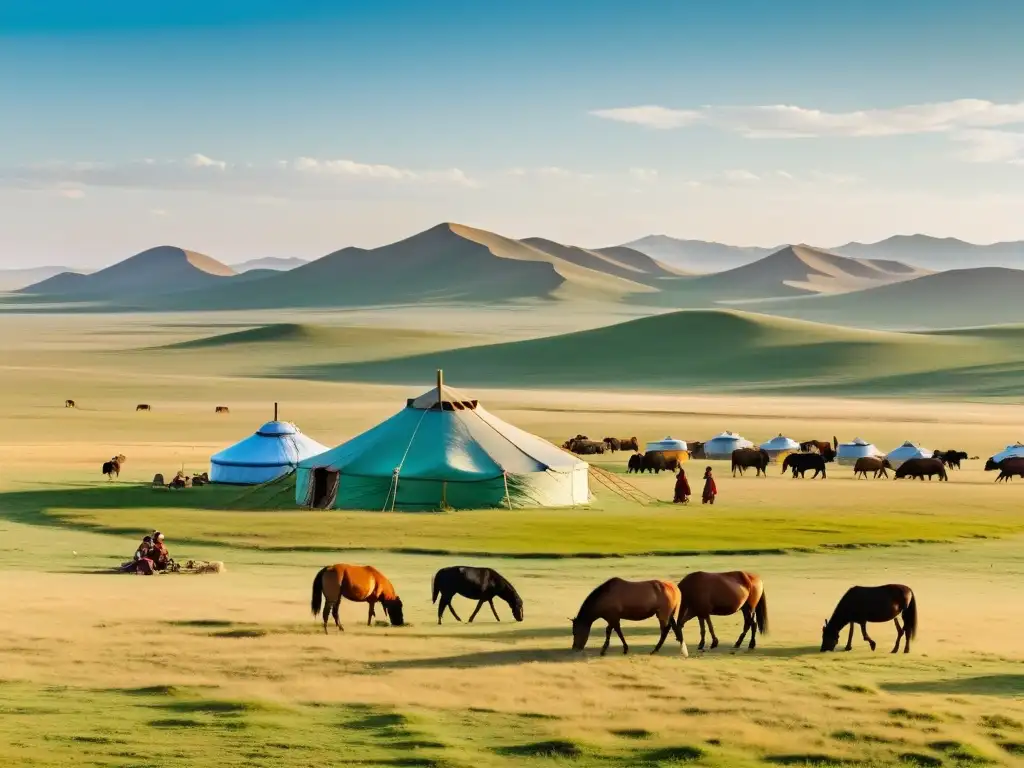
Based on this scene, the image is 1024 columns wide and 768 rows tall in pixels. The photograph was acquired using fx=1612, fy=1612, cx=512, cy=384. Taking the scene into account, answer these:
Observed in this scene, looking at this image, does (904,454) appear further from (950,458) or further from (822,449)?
(822,449)

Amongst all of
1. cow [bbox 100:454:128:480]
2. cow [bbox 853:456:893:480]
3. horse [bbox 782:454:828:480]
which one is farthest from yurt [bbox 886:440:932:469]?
cow [bbox 100:454:128:480]

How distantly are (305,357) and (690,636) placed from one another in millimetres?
133947

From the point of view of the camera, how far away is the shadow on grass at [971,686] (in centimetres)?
1642

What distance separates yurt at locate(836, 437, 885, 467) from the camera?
59500mm

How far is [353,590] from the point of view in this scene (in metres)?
19.9

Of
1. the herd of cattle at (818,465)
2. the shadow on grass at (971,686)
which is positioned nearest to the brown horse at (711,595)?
the shadow on grass at (971,686)

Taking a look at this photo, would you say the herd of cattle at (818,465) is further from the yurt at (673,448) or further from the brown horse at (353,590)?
the brown horse at (353,590)

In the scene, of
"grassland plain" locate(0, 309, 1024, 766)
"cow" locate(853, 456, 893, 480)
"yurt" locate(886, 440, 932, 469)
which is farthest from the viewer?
"yurt" locate(886, 440, 932, 469)

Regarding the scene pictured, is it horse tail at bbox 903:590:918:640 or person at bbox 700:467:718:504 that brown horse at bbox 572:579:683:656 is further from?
person at bbox 700:467:718:504

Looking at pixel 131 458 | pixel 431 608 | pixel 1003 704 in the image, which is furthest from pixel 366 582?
pixel 131 458

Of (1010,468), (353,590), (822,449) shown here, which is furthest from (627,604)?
(822,449)

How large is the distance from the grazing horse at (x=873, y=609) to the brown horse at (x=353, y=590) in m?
5.43

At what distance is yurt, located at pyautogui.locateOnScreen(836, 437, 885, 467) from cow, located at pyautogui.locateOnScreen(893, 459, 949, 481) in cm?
589

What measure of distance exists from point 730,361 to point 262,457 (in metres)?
96.2
